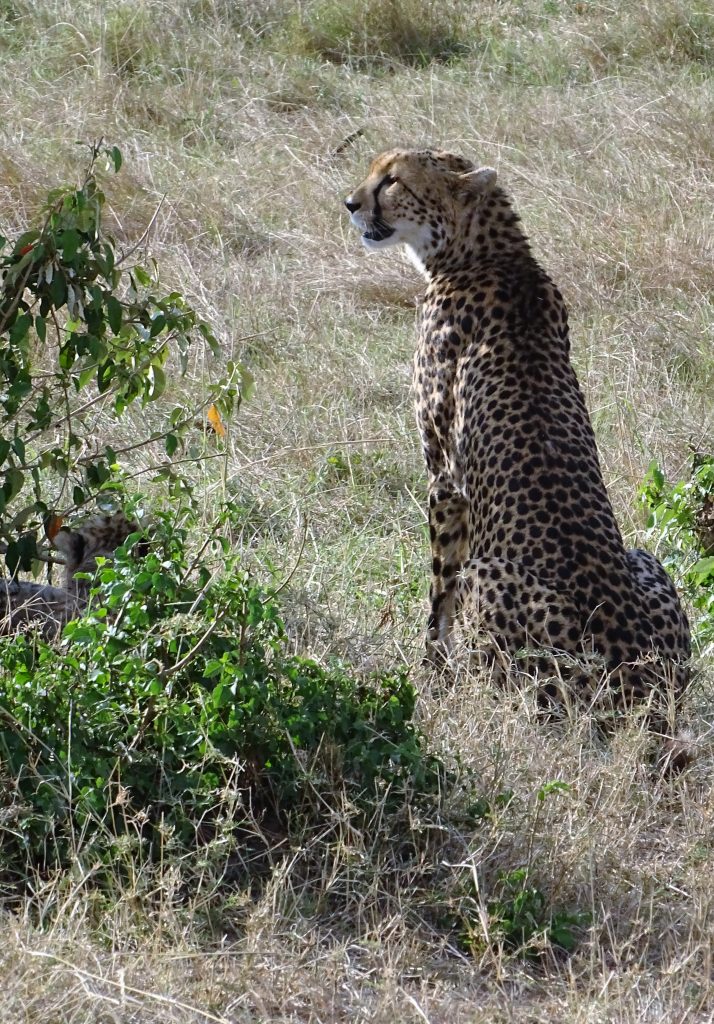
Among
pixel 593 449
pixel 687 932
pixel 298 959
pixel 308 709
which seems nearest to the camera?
pixel 298 959

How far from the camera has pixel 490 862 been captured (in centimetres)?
299

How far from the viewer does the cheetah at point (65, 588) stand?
12.4 ft

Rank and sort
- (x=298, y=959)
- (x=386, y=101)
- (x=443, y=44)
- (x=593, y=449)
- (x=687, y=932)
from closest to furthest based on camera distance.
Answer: (x=298, y=959)
(x=687, y=932)
(x=593, y=449)
(x=386, y=101)
(x=443, y=44)

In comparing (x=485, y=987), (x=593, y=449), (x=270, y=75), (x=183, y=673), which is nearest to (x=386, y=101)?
(x=270, y=75)

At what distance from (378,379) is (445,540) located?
4.94 feet

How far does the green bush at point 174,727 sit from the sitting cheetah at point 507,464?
528 mm

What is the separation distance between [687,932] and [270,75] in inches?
237

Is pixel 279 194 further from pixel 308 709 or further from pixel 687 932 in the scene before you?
pixel 687 932

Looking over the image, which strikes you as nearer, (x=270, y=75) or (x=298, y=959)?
(x=298, y=959)

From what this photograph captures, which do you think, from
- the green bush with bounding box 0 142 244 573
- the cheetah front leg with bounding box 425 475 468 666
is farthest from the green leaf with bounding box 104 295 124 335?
the cheetah front leg with bounding box 425 475 468 666

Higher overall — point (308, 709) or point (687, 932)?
point (308, 709)

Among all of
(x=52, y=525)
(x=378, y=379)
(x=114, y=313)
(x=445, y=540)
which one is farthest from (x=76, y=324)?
(x=378, y=379)

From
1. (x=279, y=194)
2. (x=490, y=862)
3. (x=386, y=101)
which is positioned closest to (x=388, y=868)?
Answer: (x=490, y=862)

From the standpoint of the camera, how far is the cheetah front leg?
4.12 metres
